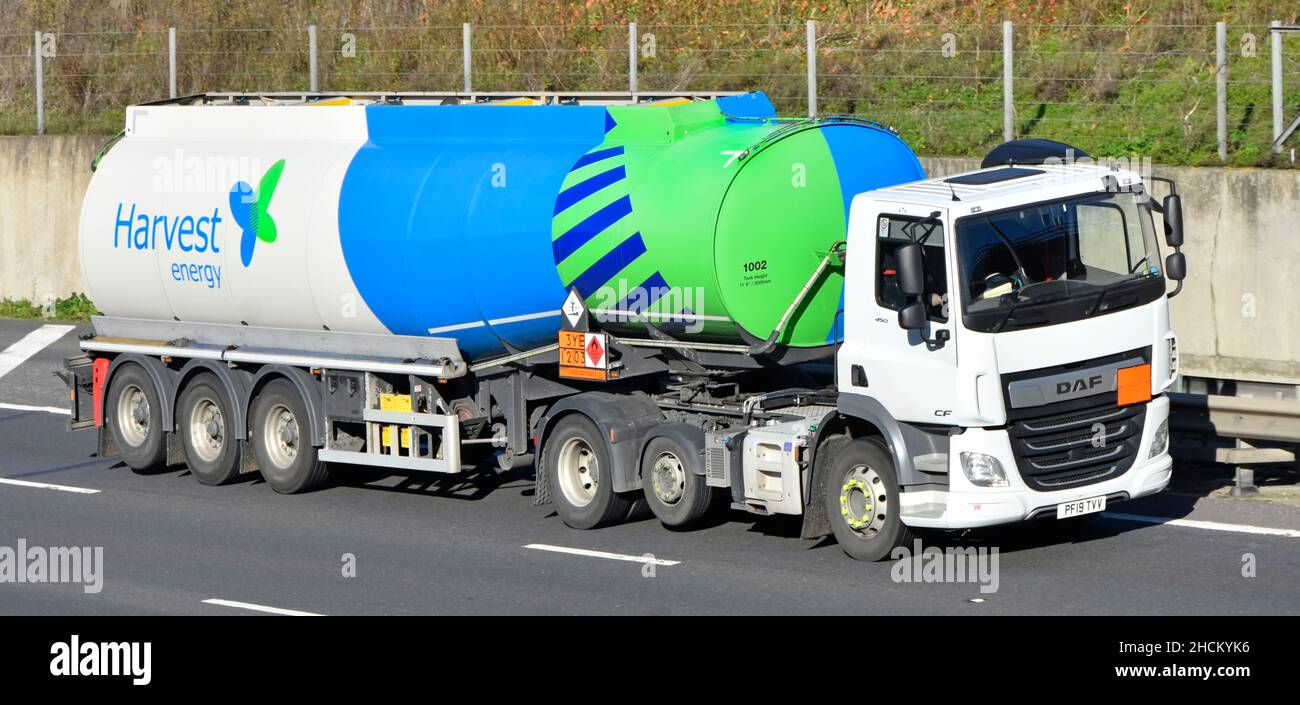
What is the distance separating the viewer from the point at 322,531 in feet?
48.2

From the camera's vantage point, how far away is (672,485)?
13.8 m

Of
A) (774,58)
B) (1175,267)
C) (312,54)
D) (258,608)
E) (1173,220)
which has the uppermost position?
(312,54)

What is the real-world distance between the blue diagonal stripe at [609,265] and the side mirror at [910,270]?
2473 mm

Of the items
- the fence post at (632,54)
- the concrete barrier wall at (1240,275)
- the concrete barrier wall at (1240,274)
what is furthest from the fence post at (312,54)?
the concrete barrier wall at (1240,274)

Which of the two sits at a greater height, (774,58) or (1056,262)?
(774,58)

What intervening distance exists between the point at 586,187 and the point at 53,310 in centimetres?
1736

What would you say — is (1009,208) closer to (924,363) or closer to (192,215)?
(924,363)

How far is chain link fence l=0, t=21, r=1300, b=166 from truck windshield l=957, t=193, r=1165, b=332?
6221mm

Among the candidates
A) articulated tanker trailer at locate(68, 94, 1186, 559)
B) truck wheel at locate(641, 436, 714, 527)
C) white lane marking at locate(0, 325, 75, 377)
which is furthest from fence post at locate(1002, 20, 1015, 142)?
white lane marking at locate(0, 325, 75, 377)

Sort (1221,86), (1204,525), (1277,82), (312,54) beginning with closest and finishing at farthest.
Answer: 1. (1204,525)
2. (1277,82)
3. (1221,86)
4. (312,54)

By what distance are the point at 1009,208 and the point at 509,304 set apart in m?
4.36

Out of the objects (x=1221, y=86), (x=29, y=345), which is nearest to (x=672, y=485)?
(x=1221, y=86)

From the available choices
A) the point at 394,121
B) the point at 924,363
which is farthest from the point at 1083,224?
the point at 394,121

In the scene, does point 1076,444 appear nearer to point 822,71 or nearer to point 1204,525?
point 1204,525
